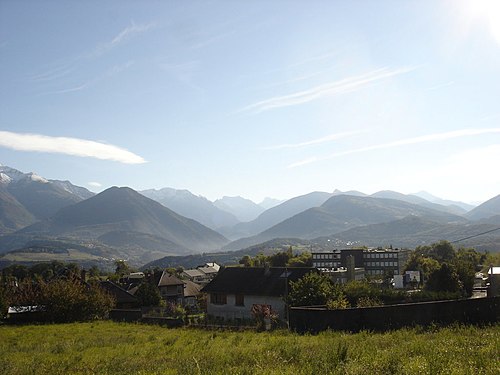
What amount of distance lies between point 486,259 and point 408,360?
356 feet

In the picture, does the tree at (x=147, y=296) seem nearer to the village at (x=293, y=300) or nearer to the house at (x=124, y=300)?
the village at (x=293, y=300)

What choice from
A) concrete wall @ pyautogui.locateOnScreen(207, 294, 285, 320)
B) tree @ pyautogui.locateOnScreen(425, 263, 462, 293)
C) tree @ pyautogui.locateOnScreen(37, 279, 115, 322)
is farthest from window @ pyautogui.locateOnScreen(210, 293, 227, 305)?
tree @ pyautogui.locateOnScreen(425, 263, 462, 293)

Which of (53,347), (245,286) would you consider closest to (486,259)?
(245,286)

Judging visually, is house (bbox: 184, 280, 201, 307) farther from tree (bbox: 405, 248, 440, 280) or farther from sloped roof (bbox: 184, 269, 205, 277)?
sloped roof (bbox: 184, 269, 205, 277)

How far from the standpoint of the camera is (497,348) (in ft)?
38.3

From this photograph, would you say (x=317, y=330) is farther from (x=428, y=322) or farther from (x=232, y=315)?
(x=232, y=315)

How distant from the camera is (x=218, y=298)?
52.6 meters

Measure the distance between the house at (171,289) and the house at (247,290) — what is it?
2426cm

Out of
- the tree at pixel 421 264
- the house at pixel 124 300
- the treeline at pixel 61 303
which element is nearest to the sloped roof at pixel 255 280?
the house at pixel 124 300

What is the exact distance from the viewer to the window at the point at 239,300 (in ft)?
165

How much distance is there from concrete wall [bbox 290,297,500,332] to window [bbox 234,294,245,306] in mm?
31208

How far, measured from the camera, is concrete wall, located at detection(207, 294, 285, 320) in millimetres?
46781

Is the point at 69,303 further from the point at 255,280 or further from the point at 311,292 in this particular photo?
the point at 311,292

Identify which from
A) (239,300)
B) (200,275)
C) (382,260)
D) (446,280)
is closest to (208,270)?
(200,275)
